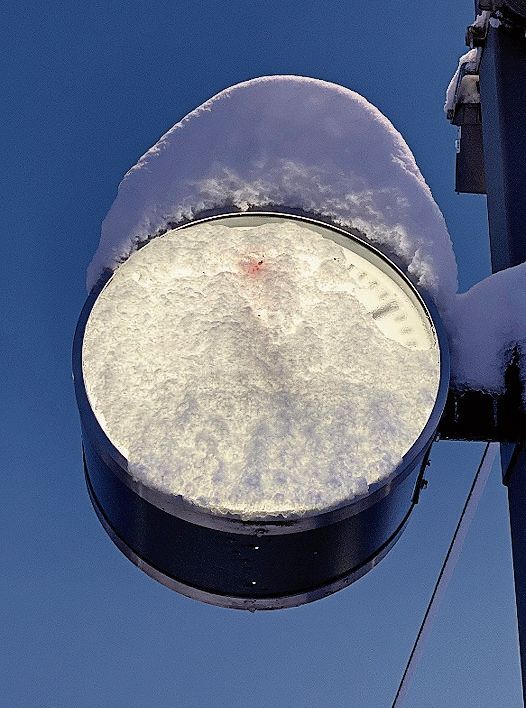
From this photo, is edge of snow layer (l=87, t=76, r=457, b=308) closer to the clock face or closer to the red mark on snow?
the clock face

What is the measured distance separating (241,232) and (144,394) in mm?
445

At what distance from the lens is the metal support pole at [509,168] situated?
5.67ft

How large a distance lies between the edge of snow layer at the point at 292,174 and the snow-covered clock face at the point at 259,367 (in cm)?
8

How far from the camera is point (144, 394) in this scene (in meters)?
1.46

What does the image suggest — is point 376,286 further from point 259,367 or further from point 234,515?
point 234,515

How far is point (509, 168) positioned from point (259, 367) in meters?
0.98

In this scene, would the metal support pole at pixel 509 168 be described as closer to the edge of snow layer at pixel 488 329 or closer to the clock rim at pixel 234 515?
the edge of snow layer at pixel 488 329

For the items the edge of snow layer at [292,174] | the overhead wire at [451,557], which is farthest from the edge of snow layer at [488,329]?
the overhead wire at [451,557]

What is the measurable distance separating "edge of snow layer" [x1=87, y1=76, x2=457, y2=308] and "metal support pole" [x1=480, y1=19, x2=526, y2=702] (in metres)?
0.28

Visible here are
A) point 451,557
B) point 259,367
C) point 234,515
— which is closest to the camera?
point 234,515

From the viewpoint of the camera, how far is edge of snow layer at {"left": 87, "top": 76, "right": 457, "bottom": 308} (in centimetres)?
176

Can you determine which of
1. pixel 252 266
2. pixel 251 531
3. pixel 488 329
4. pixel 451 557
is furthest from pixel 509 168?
pixel 251 531

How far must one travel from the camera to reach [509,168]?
2.11 meters

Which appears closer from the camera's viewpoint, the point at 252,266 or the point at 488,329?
the point at 252,266
